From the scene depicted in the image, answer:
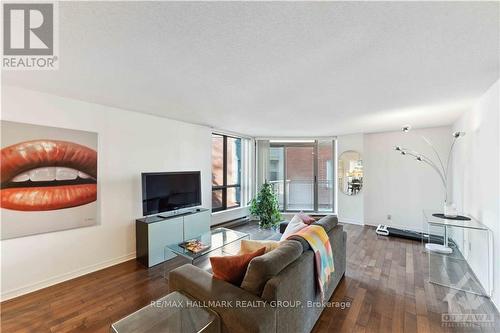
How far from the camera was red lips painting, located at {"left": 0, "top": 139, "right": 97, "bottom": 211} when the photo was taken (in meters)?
2.33

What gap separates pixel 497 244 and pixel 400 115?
208cm

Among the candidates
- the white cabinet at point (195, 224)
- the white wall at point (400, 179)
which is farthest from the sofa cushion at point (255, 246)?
the white wall at point (400, 179)

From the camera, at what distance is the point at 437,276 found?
2.81m

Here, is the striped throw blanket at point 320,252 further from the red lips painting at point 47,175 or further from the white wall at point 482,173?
the red lips painting at point 47,175

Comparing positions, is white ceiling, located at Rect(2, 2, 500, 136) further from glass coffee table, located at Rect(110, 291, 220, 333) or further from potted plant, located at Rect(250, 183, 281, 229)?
potted plant, located at Rect(250, 183, 281, 229)

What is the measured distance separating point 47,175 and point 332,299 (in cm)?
353

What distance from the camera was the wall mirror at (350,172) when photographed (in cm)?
537

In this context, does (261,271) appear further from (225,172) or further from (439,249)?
(225,172)

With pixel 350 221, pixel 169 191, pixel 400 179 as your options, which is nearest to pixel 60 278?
pixel 169 191

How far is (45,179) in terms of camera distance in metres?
2.55

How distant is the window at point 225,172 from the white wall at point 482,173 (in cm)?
434

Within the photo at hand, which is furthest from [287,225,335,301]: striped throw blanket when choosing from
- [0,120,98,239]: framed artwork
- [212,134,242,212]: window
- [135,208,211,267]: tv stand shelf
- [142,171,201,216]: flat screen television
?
[212,134,242,212]: window

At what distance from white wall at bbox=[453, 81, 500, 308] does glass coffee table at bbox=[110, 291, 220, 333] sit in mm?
2828

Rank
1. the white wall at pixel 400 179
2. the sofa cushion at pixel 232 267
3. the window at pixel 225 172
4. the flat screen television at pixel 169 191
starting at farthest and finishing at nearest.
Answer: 1. the window at pixel 225 172
2. the white wall at pixel 400 179
3. the flat screen television at pixel 169 191
4. the sofa cushion at pixel 232 267
